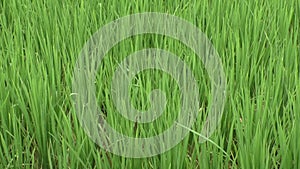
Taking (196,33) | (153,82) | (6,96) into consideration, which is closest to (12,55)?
(6,96)

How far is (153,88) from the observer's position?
136 cm

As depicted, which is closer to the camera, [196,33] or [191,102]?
[191,102]

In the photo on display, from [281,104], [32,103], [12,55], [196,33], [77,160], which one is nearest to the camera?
[77,160]

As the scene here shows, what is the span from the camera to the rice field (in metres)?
1.10

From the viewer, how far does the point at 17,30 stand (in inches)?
67.9

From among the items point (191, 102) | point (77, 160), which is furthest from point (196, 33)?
point (77, 160)

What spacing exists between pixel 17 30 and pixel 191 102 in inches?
29.0

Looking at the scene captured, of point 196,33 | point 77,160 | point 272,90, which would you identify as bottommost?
point 77,160

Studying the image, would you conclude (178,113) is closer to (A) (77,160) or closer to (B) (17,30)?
(A) (77,160)

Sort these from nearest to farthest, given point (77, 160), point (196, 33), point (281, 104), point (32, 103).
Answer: point (77, 160)
point (32, 103)
point (281, 104)
point (196, 33)

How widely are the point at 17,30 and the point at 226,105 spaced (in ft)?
2.59

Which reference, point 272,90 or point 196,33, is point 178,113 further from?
point 196,33

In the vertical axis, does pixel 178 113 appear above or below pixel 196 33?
below

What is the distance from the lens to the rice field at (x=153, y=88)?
110 cm
